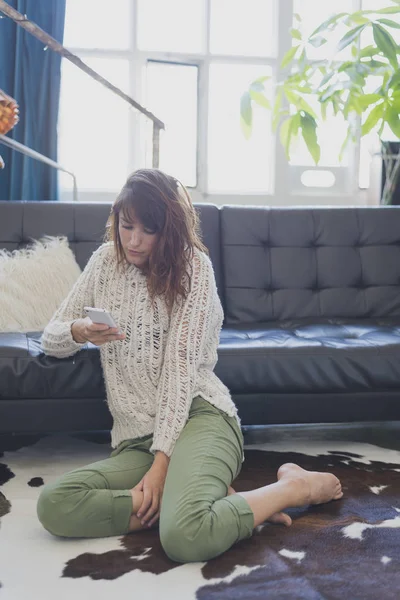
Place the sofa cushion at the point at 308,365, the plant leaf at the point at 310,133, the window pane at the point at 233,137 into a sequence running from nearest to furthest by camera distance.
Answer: the sofa cushion at the point at 308,365 → the plant leaf at the point at 310,133 → the window pane at the point at 233,137

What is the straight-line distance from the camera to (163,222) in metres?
1.73

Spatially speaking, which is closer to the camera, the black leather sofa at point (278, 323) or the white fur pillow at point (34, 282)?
the black leather sofa at point (278, 323)

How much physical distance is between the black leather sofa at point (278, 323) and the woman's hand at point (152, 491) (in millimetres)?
502

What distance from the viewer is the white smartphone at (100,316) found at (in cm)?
163

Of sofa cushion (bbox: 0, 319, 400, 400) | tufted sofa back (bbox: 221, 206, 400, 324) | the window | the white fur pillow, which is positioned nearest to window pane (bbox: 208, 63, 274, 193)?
the window

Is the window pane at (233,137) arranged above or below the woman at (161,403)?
above

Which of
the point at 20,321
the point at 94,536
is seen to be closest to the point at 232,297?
the point at 20,321

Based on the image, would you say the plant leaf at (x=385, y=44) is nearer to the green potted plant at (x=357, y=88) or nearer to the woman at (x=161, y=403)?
the green potted plant at (x=357, y=88)

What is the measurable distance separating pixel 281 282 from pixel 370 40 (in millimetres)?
2224

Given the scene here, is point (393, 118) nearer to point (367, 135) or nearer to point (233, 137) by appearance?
point (367, 135)

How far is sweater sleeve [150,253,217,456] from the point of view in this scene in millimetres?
1689

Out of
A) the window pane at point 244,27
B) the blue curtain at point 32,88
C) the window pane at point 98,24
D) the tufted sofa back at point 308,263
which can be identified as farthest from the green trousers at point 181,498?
the window pane at point 244,27

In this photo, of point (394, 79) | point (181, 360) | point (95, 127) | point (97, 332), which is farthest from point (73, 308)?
point (95, 127)

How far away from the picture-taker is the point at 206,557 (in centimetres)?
148
